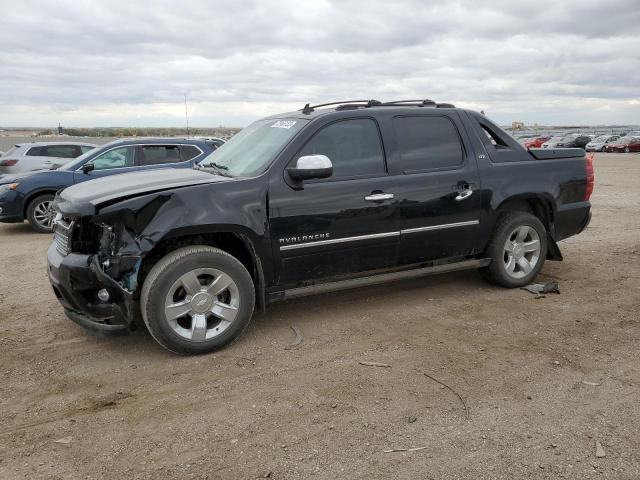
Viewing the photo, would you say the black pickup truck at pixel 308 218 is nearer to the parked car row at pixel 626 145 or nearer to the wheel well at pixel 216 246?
the wheel well at pixel 216 246

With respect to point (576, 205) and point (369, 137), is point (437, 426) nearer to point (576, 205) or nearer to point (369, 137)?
point (369, 137)

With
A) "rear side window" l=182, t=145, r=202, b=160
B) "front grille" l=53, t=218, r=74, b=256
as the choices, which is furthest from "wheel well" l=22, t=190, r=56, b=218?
"front grille" l=53, t=218, r=74, b=256

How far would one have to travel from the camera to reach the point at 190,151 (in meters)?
10.1

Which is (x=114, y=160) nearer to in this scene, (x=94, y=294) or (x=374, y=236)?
(x=94, y=294)

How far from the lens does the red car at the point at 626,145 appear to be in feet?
140

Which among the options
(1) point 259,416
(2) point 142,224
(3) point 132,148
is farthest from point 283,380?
(3) point 132,148

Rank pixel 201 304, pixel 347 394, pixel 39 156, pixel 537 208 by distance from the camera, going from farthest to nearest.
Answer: pixel 39 156, pixel 537 208, pixel 201 304, pixel 347 394

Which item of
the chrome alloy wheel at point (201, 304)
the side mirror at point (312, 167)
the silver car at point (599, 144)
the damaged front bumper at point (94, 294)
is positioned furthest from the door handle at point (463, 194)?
the silver car at point (599, 144)

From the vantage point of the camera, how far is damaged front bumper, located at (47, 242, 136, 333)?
386 cm

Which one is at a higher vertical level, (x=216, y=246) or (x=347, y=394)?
(x=216, y=246)

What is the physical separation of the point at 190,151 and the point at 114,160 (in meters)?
1.35

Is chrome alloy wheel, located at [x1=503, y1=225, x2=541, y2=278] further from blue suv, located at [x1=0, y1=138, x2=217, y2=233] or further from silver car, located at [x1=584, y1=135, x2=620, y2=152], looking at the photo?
silver car, located at [x1=584, y1=135, x2=620, y2=152]

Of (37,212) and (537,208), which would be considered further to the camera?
(37,212)

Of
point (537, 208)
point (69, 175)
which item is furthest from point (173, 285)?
point (69, 175)
